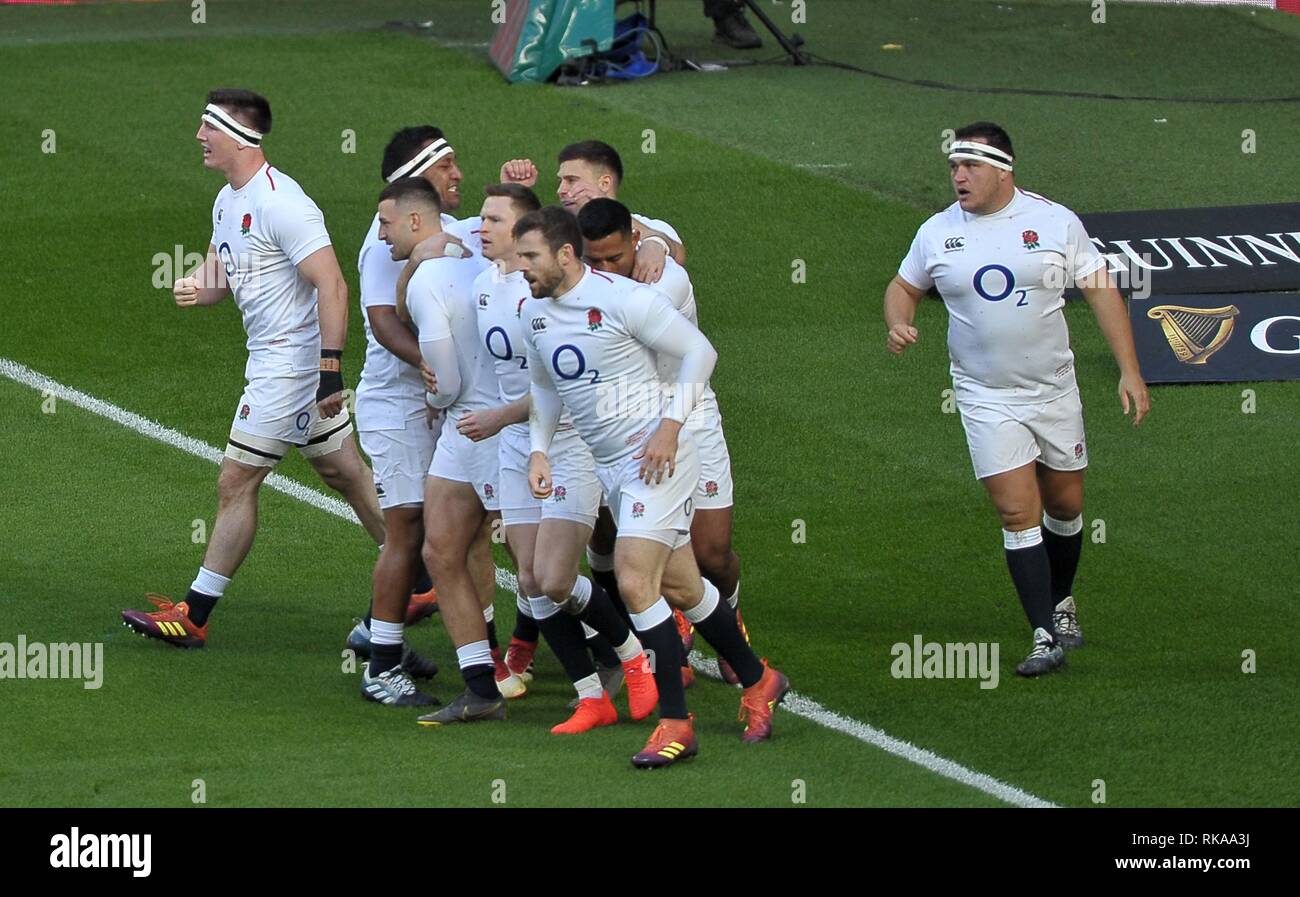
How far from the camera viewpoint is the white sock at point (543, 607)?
7.73 m

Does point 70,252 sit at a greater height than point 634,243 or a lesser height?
lesser

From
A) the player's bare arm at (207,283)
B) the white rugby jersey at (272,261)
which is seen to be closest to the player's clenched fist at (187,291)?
the player's bare arm at (207,283)

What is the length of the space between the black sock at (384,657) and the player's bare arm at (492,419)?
1.06m

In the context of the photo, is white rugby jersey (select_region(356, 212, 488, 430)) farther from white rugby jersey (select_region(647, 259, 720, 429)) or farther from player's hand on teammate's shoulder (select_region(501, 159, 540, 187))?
white rugby jersey (select_region(647, 259, 720, 429))

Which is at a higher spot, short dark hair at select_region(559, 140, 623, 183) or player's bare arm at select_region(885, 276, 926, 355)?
short dark hair at select_region(559, 140, 623, 183)

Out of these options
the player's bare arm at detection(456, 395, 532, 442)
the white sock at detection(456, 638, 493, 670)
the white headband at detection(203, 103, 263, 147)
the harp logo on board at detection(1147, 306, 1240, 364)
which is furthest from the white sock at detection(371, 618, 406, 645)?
the harp logo on board at detection(1147, 306, 1240, 364)

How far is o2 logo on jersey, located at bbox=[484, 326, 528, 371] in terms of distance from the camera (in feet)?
25.3

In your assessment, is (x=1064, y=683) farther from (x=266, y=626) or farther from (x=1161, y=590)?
(x=266, y=626)

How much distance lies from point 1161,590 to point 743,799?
11.0 ft

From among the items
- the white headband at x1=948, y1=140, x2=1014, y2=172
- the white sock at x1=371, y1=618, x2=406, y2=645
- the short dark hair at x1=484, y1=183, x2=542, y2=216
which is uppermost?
the white headband at x1=948, y1=140, x2=1014, y2=172

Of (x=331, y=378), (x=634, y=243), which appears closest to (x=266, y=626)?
(x=331, y=378)

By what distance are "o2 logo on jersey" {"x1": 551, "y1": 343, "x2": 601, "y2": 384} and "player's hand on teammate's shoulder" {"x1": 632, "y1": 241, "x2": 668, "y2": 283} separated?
548mm

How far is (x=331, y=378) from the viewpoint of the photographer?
26.6 ft

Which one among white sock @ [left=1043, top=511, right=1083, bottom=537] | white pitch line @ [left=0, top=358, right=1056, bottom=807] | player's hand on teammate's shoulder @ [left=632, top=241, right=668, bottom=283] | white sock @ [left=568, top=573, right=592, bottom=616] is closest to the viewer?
white pitch line @ [left=0, top=358, right=1056, bottom=807]
